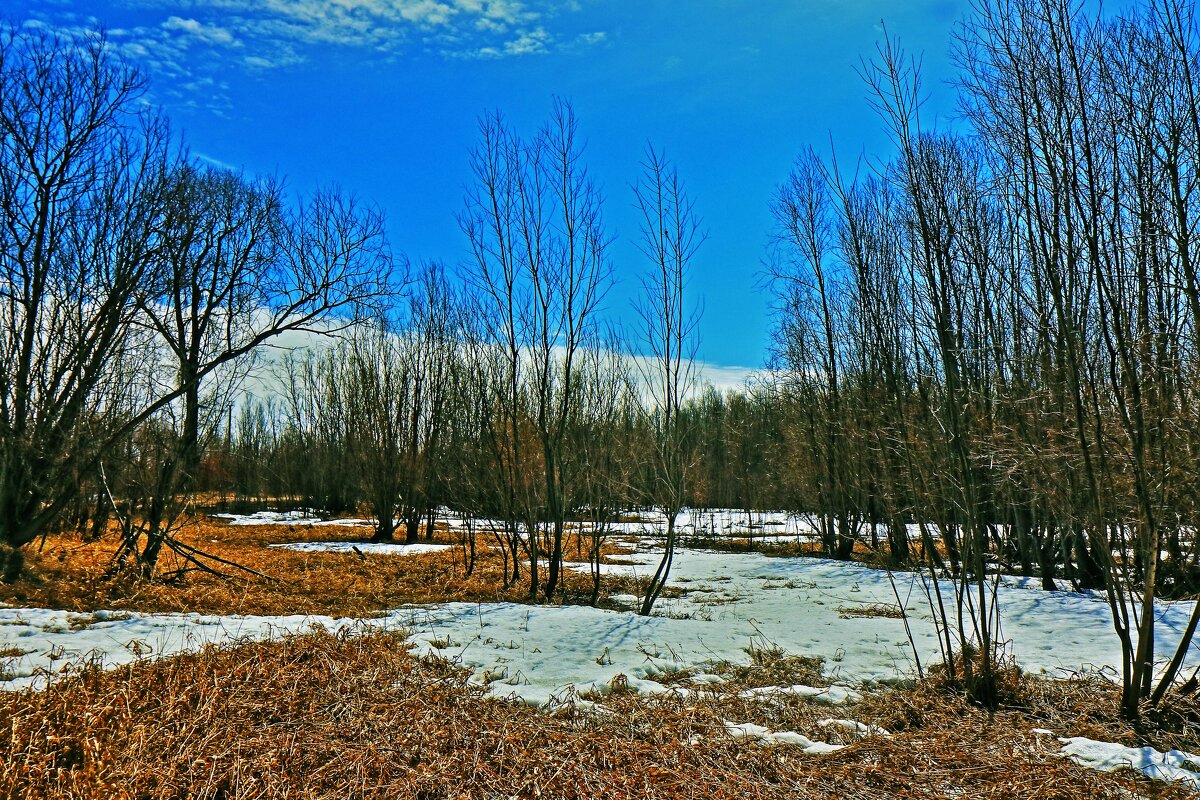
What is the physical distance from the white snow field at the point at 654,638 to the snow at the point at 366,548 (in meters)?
8.18

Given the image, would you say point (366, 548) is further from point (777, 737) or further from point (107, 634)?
point (777, 737)

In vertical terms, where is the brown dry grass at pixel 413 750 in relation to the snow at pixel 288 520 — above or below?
above

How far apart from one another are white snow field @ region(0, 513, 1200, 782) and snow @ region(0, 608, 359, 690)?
16mm

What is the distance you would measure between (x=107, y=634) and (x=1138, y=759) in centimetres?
795

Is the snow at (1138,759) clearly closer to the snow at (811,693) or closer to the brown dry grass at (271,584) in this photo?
the snow at (811,693)

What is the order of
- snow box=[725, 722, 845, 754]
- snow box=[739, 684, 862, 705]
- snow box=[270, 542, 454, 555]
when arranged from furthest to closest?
snow box=[270, 542, 454, 555]
snow box=[739, 684, 862, 705]
snow box=[725, 722, 845, 754]

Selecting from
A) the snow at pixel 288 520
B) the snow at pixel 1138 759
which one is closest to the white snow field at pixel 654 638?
the snow at pixel 1138 759

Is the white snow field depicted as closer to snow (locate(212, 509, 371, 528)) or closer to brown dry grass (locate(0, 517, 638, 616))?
brown dry grass (locate(0, 517, 638, 616))

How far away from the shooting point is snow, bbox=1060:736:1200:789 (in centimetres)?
358

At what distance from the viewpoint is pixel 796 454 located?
20.0 m

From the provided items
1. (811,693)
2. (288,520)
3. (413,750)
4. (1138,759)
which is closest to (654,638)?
(811,693)

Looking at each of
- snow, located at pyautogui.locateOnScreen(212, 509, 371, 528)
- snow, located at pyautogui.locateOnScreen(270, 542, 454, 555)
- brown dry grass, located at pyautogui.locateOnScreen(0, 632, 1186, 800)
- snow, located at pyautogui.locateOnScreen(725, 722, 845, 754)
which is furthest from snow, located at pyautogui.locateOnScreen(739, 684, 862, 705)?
snow, located at pyautogui.locateOnScreen(212, 509, 371, 528)

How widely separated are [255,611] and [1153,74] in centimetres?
1134

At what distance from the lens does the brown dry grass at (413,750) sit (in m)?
3.18
